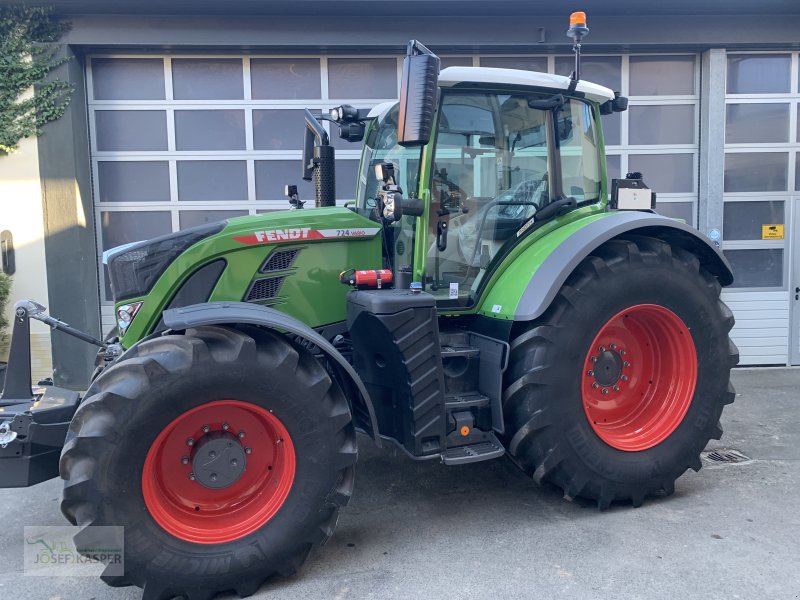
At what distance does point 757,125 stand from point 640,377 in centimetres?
501

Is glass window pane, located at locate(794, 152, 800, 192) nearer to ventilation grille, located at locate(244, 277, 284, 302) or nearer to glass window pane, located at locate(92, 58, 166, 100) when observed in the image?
ventilation grille, located at locate(244, 277, 284, 302)

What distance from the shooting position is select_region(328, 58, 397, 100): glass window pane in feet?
23.1

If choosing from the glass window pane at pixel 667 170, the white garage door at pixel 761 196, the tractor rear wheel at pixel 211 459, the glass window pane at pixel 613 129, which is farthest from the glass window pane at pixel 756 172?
the tractor rear wheel at pixel 211 459

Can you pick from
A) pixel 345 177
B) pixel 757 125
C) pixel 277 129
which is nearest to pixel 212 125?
pixel 277 129

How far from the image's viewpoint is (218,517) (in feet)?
9.42

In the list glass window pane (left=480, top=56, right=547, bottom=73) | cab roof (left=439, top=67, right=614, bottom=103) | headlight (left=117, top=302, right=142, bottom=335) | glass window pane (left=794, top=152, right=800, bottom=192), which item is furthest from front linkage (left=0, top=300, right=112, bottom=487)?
glass window pane (left=794, top=152, right=800, bottom=192)

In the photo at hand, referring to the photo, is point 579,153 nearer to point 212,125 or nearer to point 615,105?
point 615,105

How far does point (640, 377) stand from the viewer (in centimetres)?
387

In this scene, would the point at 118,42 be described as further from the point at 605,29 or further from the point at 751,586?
the point at 751,586

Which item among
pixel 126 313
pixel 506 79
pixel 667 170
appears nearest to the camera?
pixel 126 313

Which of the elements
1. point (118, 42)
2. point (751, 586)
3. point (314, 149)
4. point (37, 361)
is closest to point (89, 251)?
point (37, 361)

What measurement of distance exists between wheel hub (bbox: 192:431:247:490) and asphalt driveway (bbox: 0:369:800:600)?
0.55m

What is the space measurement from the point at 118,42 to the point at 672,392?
20.7 feet

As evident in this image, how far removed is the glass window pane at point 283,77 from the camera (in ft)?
22.8
